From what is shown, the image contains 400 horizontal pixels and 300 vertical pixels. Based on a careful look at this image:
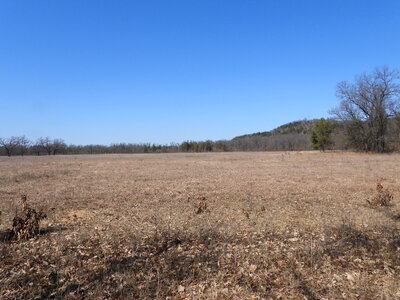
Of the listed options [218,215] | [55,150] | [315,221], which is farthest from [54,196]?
[55,150]

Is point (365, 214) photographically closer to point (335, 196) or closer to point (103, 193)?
point (335, 196)

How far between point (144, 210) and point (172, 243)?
3100 mm

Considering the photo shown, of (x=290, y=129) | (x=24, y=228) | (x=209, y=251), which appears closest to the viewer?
(x=209, y=251)

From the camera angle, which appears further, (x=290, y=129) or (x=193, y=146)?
(x=290, y=129)

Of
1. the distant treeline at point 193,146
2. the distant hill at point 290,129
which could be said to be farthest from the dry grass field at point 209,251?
the distant hill at point 290,129

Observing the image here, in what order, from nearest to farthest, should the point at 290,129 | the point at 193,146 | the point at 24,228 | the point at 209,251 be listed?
the point at 209,251 < the point at 24,228 < the point at 193,146 < the point at 290,129

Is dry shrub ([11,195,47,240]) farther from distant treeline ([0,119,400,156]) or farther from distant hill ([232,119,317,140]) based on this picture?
distant hill ([232,119,317,140])

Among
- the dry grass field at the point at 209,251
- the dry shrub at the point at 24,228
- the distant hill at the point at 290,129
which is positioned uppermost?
the distant hill at the point at 290,129

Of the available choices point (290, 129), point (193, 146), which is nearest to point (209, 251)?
point (193, 146)

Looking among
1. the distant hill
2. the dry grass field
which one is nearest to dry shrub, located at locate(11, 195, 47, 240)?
the dry grass field

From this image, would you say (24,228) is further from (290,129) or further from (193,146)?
(290,129)

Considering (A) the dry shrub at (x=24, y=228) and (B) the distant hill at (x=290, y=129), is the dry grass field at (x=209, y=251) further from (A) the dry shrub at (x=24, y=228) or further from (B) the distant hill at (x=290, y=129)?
(B) the distant hill at (x=290, y=129)

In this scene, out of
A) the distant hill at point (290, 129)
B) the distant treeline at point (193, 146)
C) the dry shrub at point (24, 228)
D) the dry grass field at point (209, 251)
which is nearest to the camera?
the dry grass field at point (209, 251)

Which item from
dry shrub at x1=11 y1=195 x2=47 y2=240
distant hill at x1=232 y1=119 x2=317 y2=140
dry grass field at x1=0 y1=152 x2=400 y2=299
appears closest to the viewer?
dry grass field at x1=0 y1=152 x2=400 y2=299
